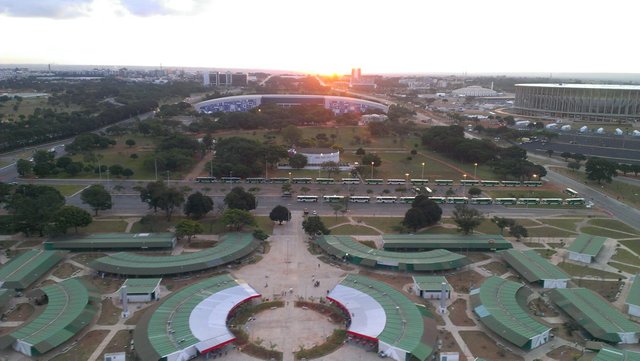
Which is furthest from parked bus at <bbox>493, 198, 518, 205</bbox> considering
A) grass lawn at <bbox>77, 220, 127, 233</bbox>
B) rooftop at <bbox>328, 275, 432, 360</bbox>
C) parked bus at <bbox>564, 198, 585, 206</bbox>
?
grass lawn at <bbox>77, 220, 127, 233</bbox>

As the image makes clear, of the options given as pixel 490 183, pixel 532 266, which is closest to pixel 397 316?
pixel 532 266

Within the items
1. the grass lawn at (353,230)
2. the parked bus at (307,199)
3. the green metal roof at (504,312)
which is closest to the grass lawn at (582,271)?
the green metal roof at (504,312)

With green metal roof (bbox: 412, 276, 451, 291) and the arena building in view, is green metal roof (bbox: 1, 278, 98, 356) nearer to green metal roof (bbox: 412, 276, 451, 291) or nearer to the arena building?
green metal roof (bbox: 412, 276, 451, 291)

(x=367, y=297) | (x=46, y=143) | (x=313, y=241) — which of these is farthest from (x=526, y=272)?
(x=46, y=143)

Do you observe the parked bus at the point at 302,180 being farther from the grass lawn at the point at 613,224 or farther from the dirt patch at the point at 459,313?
the grass lawn at the point at 613,224

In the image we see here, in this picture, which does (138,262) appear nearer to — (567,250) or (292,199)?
(292,199)

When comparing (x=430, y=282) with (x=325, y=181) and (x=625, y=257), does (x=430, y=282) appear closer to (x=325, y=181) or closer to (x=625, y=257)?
(x=625, y=257)
